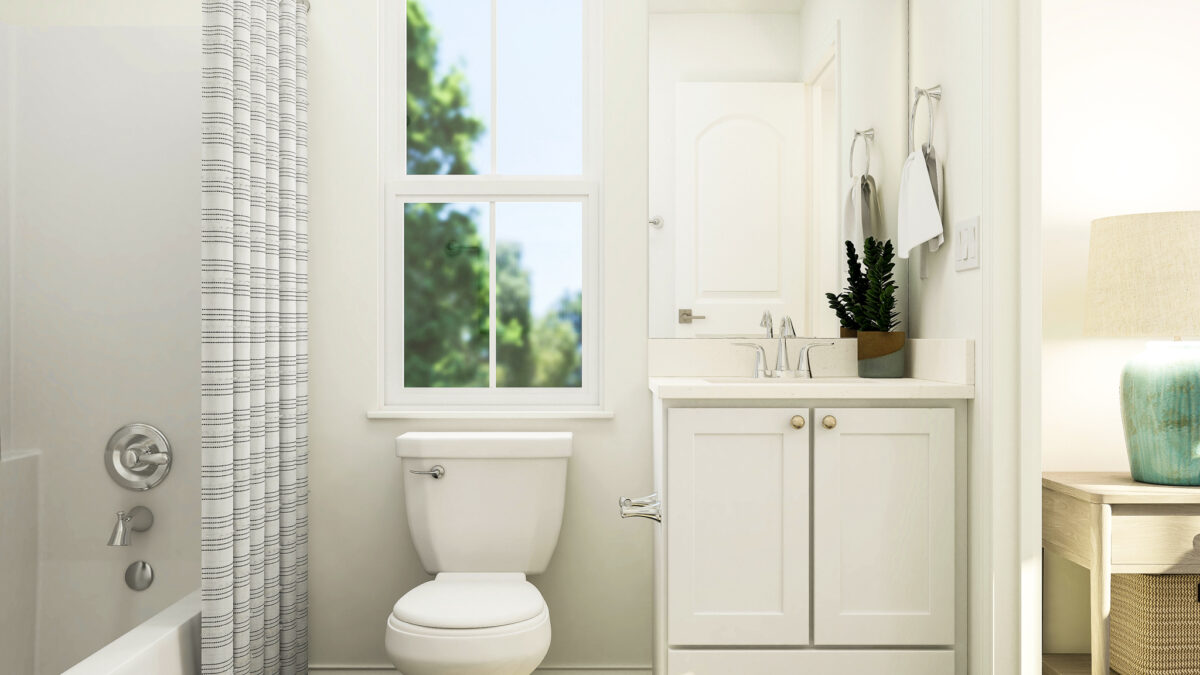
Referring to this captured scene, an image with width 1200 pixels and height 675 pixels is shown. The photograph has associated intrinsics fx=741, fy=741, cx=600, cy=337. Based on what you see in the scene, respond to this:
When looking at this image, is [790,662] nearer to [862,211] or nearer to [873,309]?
[873,309]

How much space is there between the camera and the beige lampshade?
1665 millimetres

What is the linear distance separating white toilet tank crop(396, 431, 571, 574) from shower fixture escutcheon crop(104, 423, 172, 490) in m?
0.66

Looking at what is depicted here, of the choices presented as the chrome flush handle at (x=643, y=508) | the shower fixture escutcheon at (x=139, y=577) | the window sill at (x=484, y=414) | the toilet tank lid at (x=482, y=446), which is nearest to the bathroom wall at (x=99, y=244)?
the shower fixture escutcheon at (x=139, y=577)

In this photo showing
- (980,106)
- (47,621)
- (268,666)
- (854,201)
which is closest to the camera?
(980,106)

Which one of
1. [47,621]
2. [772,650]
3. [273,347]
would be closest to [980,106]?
[772,650]

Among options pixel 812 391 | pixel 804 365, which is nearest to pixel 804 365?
pixel 804 365

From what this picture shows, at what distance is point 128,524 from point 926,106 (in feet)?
7.94

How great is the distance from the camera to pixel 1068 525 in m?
1.69

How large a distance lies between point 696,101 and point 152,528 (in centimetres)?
195

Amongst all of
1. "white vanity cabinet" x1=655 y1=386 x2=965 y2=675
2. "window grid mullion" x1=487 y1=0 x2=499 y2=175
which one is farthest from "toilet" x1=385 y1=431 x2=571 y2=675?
"window grid mullion" x1=487 y1=0 x2=499 y2=175

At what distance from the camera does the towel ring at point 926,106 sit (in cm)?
192

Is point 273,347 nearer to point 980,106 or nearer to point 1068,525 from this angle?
point 980,106

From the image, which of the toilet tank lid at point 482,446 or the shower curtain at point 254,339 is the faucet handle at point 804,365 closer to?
the toilet tank lid at point 482,446

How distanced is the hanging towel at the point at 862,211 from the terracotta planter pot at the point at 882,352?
0.28 meters
